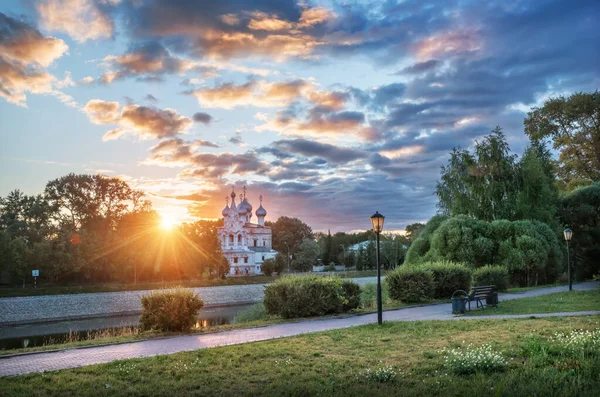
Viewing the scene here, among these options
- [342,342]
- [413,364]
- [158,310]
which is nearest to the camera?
[413,364]

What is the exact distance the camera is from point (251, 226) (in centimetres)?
8944

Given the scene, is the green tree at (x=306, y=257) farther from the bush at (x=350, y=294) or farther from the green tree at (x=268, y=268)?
the bush at (x=350, y=294)

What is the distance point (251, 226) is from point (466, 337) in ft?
263

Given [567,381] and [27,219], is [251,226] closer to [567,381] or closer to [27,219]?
[27,219]

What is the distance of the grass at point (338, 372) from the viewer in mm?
6359

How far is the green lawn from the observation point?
15227 mm

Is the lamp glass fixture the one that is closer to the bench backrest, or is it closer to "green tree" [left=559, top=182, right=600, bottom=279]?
the bench backrest

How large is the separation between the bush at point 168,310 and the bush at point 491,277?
1567cm

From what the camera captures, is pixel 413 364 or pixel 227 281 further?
pixel 227 281

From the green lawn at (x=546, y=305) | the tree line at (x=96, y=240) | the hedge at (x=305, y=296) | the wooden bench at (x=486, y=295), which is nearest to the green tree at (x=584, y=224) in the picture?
the green lawn at (x=546, y=305)

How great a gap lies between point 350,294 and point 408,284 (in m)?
3.79

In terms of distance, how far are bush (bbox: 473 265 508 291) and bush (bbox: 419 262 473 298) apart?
226 centimetres

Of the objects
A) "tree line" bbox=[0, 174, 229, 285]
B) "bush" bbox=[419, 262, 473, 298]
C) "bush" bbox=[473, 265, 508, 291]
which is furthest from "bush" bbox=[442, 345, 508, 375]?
"tree line" bbox=[0, 174, 229, 285]

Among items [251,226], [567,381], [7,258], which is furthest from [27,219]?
[567,381]
